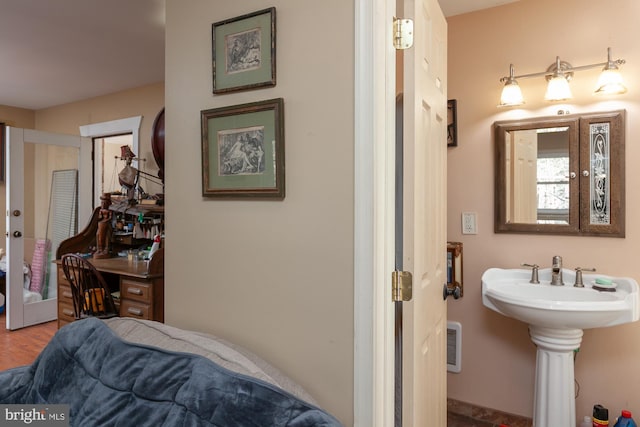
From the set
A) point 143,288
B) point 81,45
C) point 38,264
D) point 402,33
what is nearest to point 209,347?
point 402,33

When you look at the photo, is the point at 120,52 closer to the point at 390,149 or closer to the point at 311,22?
the point at 311,22

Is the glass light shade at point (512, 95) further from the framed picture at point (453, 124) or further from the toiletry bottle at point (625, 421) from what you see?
the toiletry bottle at point (625, 421)

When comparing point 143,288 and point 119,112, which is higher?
point 119,112

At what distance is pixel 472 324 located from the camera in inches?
96.2

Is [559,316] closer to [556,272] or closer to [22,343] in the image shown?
[556,272]

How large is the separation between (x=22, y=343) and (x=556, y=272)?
14.3ft

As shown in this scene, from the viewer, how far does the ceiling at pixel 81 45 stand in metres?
2.40

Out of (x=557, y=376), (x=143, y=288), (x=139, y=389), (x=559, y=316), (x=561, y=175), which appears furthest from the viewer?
(x=143, y=288)

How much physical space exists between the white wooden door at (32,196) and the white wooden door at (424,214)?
13.5 feet

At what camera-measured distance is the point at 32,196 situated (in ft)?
13.6

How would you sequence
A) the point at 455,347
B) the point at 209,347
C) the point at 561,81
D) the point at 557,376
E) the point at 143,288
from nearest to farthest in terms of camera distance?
the point at 209,347 < the point at 557,376 < the point at 561,81 < the point at 455,347 < the point at 143,288

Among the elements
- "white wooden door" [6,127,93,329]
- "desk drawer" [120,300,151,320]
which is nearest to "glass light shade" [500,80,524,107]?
"desk drawer" [120,300,151,320]

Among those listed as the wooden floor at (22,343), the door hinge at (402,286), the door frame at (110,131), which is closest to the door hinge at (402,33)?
the door hinge at (402,286)

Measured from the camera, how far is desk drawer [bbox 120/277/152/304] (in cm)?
262
